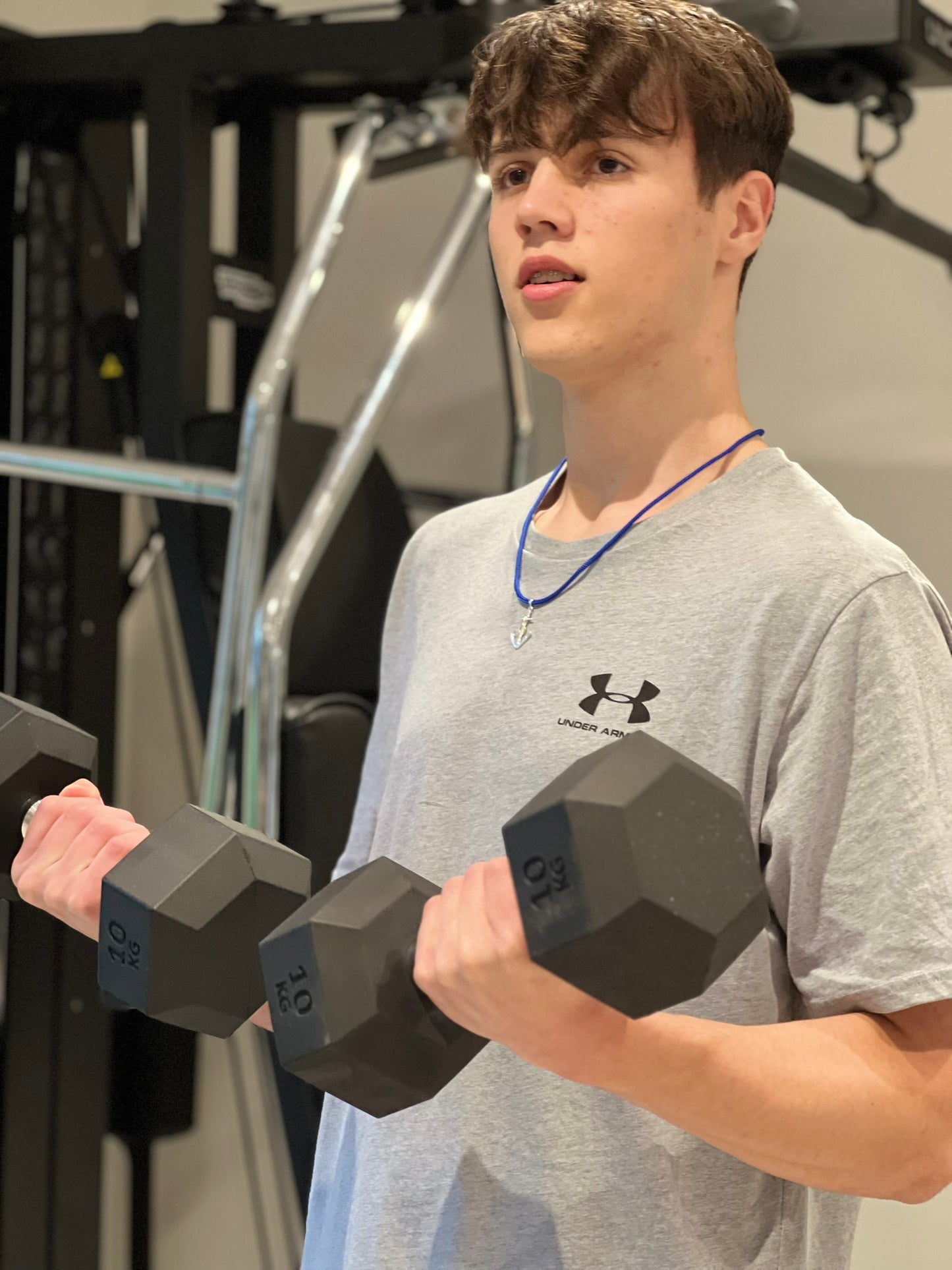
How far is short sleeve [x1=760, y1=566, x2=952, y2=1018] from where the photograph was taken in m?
0.75

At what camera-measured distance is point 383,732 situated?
42.4 inches

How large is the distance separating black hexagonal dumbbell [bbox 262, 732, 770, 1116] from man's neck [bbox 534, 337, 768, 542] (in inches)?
14.5

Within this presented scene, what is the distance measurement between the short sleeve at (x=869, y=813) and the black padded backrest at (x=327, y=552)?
4.14 feet

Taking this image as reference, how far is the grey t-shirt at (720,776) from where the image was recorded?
775 millimetres

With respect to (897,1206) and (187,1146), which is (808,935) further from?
(187,1146)

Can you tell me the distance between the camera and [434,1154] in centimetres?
87

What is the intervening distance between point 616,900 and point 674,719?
30 centimetres

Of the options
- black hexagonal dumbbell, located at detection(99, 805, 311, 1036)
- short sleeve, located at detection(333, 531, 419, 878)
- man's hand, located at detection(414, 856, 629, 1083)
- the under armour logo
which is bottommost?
short sleeve, located at detection(333, 531, 419, 878)

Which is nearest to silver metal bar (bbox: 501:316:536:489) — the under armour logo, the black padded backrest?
the black padded backrest

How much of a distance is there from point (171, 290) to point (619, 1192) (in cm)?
156

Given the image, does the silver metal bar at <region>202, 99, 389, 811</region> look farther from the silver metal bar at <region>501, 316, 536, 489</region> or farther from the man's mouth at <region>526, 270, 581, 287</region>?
the man's mouth at <region>526, 270, 581, 287</region>

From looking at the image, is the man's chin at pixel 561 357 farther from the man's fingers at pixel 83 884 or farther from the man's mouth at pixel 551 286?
the man's fingers at pixel 83 884

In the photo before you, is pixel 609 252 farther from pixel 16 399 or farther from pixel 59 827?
pixel 16 399

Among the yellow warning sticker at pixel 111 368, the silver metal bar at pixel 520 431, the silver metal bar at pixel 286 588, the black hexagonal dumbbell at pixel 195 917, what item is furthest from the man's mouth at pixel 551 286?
the yellow warning sticker at pixel 111 368
